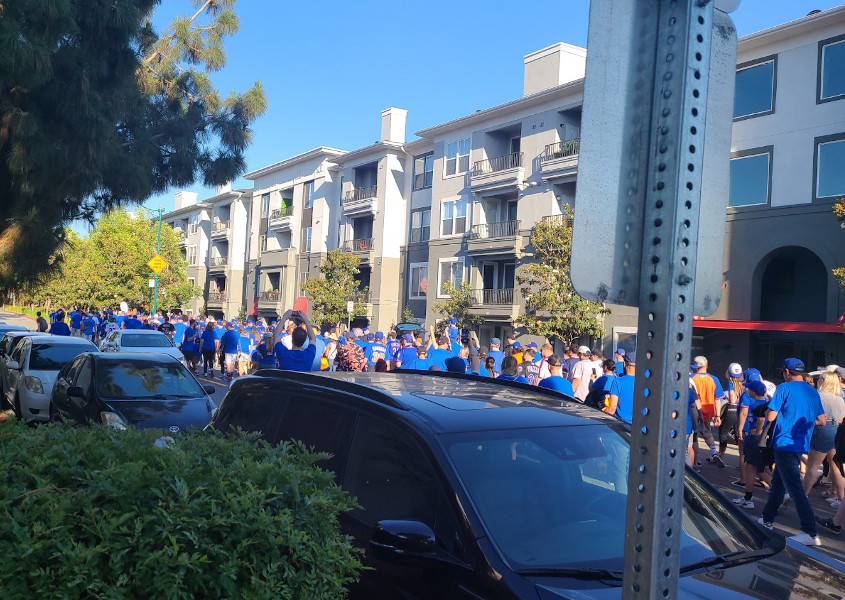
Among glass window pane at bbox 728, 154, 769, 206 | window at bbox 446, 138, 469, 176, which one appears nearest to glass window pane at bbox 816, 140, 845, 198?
glass window pane at bbox 728, 154, 769, 206

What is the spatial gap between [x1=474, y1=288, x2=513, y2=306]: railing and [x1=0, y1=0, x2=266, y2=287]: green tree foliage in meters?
18.0

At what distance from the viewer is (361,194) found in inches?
1729

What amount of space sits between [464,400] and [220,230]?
203 feet

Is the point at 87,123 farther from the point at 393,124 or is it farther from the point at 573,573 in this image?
the point at 393,124

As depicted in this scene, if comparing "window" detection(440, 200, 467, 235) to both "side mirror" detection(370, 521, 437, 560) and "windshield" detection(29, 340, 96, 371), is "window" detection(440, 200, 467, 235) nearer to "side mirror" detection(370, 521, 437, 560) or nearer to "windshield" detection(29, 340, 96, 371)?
"windshield" detection(29, 340, 96, 371)

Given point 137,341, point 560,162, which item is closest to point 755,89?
point 560,162

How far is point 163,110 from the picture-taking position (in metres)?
16.9

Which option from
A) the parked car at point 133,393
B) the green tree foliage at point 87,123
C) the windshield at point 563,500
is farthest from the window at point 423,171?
the windshield at point 563,500

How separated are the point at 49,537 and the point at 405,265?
3932cm

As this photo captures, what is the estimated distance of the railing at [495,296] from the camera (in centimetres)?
3353

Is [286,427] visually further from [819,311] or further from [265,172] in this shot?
[265,172]

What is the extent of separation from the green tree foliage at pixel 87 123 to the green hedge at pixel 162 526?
30.3 feet

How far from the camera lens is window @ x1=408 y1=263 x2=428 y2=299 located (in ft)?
130

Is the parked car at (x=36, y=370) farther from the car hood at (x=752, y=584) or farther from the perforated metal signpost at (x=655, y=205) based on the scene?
the perforated metal signpost at (x=655, y=205)
